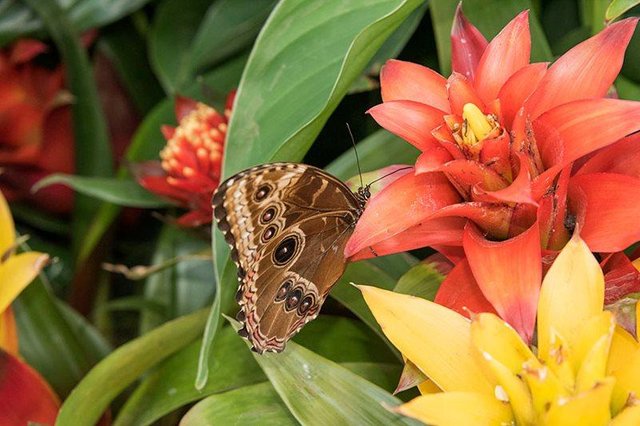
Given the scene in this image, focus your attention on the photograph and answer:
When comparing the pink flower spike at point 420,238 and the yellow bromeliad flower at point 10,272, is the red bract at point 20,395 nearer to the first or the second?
the yellow bromeliad flower at point 10,272

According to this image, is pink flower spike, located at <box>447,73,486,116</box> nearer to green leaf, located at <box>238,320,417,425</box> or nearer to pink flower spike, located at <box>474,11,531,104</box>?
pink flower spike, located at <box>474,11,531,104</box>

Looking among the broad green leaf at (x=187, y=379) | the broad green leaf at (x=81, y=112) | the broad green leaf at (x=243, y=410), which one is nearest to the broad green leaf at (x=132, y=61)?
the broad green leaf at (x=81, y=112)

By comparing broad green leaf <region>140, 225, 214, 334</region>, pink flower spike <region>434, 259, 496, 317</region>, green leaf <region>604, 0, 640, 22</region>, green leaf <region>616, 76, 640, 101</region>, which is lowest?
broad green leaf <region>140, 225, 214, 334</region>

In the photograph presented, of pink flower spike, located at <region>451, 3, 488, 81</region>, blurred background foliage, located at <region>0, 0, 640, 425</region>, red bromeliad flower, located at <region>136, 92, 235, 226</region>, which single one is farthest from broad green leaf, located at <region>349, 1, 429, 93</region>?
pink flower spike, located at <region>451, 3, 488, 81</region>

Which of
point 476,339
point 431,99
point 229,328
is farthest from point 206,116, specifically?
point 476,339

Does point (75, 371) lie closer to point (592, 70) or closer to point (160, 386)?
point (160, 386)

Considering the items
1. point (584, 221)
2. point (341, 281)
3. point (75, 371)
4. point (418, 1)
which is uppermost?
point (418, 1)

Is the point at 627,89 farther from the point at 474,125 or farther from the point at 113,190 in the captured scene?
the point at 113,190
